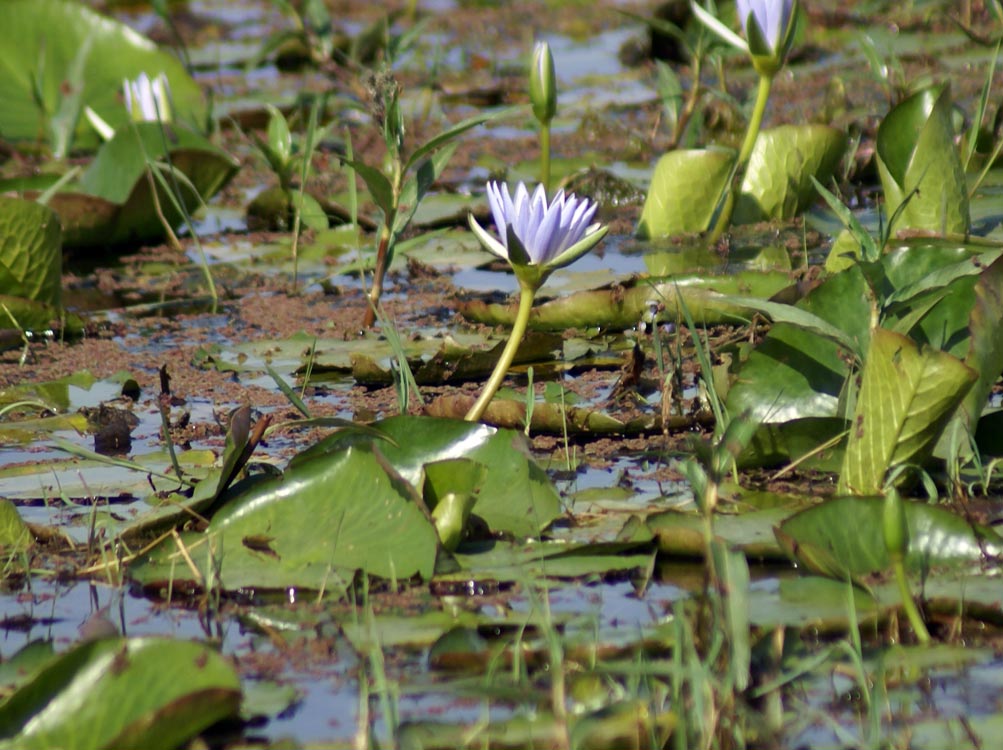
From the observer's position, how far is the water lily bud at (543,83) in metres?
3.07

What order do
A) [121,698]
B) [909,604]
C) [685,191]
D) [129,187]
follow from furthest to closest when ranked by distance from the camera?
[129,187]
[685,191]
[909,604]
[121,698]

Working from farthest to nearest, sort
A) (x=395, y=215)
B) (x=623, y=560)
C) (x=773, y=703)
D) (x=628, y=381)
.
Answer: (x=395, y=215) < (x=628, y=381) < (x=623, y=560) < (x=773, y=703)

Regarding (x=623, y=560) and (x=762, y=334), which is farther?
(x=762, y=334)

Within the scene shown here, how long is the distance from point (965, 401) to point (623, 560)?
1.82ft

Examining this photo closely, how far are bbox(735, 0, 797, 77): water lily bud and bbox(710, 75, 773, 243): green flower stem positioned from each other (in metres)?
0.06

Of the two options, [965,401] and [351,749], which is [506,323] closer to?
[965,401]

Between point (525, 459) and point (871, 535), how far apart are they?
485mm

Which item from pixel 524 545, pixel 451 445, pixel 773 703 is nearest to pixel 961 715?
pixel 773 703

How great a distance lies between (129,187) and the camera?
3.75 m

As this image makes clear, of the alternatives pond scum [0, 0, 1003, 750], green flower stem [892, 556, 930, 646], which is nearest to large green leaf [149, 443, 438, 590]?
pond scum [0, 0, 1003, 750]

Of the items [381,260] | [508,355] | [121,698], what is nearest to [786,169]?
[381,260]

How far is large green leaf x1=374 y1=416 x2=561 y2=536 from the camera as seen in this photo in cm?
Result: 183

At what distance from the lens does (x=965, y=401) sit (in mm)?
1867

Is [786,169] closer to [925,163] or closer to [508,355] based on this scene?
[925,163]
